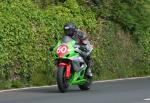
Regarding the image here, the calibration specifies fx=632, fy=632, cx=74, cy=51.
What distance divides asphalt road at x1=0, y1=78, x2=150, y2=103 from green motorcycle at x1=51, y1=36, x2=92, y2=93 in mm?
298

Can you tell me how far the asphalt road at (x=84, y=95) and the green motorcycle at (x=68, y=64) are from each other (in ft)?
0.98

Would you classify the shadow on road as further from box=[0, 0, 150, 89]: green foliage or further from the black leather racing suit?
box=[0, 0, 150, 89]: green foliage

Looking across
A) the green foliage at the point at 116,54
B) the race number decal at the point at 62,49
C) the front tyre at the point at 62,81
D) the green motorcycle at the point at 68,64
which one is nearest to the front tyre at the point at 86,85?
the green motorcycle at the point at 68,64

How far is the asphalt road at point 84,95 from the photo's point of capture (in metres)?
13.5

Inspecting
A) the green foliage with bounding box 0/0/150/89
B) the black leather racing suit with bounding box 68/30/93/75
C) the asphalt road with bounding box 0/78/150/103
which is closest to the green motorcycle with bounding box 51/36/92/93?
the black leather racing suit with bounding box 68/30/93/75

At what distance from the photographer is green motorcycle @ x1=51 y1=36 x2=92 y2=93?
15203 millimetres

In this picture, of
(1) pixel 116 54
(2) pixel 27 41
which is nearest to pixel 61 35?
(2) pixel 27 41

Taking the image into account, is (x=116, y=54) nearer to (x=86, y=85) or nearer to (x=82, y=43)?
(x=86, y=85)

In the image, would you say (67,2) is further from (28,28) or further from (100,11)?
(28,28)

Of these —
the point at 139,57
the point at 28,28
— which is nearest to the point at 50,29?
the point at 28,28

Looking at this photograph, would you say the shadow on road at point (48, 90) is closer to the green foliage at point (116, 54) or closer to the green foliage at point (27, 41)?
the green foliage at point (27, 41)

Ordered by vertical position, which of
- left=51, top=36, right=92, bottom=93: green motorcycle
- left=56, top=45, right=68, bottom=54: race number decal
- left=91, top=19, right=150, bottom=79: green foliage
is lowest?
A: left=91, top=19, right=150, bottom=79: green foliage

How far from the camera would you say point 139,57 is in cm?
2450

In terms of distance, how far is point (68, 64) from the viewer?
15336 millimetres
